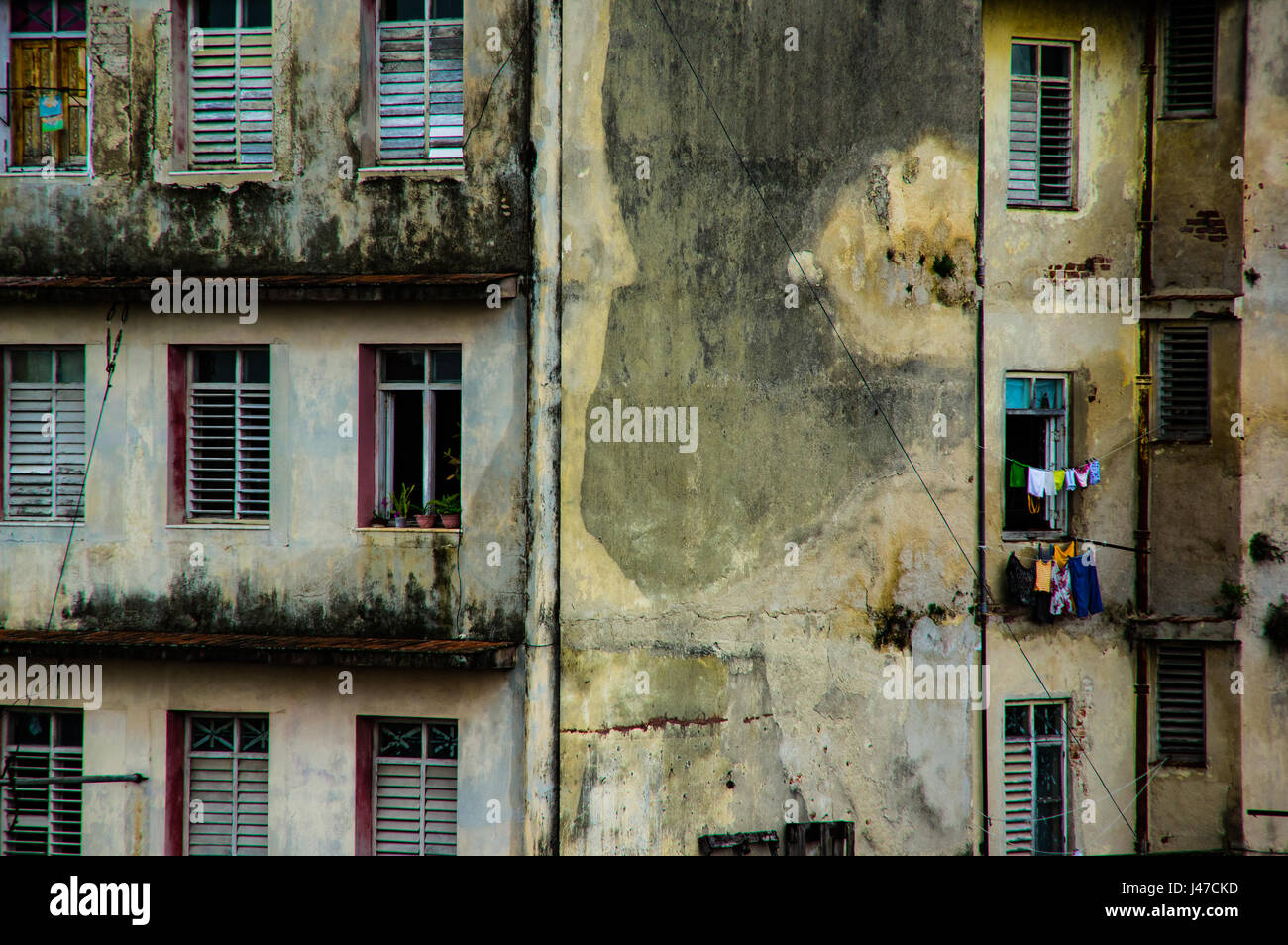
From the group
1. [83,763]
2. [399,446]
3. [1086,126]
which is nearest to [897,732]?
[399,446]

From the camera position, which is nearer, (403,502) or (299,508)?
(299,508)

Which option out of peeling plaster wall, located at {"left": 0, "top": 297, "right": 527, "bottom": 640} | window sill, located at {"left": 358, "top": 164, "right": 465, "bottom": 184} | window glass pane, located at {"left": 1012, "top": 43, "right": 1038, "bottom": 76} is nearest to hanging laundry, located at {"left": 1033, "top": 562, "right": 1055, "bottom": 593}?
window glass pane, located at {"left": 1012, "top": 43, "right": 1038, "bottom": 76}

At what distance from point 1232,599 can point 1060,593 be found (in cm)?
185

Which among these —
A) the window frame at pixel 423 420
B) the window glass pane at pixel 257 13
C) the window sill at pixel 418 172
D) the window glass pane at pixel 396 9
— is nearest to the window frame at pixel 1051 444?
the window frame at pixel 423 420

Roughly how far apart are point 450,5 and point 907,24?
14.3ft

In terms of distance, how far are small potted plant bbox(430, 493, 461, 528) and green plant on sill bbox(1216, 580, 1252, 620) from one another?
7921 mm

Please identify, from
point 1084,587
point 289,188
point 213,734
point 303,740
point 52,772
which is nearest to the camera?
point 303,740

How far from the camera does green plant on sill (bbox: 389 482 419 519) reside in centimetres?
1113

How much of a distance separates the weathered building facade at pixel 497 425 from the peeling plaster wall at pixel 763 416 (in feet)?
0.12

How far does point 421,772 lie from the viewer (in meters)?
11.0

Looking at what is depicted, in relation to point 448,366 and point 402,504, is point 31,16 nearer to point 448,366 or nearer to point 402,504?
point 448,366

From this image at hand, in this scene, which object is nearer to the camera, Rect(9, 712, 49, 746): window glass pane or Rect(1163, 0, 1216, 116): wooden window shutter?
Rect(9, 712, 49, 746): window glass pane

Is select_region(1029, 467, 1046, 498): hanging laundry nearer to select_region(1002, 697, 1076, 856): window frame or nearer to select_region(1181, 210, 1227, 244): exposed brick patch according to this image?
select_region(1002, 697, 1076, 856): window frame

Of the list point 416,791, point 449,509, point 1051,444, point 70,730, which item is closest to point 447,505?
point 449,509
